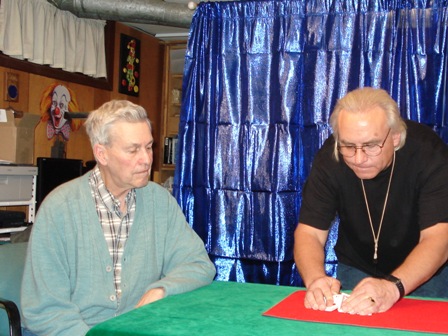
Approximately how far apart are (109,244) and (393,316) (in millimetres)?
796

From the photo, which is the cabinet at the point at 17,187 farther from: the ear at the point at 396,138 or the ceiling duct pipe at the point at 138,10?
the ear at the point at 396,138

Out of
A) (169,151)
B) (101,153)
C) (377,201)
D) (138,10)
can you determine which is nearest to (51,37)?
(138,10)

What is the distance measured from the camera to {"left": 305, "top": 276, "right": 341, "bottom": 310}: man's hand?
150 cm

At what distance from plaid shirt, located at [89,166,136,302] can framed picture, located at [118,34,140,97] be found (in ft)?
15.7

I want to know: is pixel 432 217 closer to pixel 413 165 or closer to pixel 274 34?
pixel 413 165

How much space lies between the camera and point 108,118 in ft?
5.75

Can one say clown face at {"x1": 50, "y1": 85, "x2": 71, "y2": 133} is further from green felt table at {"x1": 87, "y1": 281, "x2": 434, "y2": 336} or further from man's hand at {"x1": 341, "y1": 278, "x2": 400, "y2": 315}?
man's hand at {"x1": 341, "y1": 278, "x2": 400, "y2": 315}

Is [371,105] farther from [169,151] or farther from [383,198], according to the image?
[169,151]

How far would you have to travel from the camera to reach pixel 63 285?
1.59 meters

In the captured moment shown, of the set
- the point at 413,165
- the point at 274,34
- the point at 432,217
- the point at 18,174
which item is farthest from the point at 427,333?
the point at 18,174

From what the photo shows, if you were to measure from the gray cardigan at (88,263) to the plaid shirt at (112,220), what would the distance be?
0.08 feet

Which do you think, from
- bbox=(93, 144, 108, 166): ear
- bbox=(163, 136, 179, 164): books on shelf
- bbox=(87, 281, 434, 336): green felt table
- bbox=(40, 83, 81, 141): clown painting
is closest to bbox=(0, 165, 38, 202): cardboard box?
bbox=(40, 83, 81, 141): clown painting

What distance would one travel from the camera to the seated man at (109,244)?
158 centimetres

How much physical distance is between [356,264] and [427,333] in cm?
76
